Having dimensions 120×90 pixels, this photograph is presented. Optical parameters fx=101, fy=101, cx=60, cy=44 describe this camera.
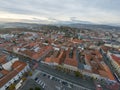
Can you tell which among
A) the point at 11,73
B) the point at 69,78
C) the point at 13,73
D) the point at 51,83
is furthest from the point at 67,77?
the point at 11,73

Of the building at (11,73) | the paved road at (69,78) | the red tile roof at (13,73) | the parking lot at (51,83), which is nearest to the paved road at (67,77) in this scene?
the paved road at (69,78)

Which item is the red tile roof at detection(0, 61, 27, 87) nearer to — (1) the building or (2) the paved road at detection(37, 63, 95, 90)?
(1) the building

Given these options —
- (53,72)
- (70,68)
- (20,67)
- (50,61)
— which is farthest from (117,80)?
(20,67)

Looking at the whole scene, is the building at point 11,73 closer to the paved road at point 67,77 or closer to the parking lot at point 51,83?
the parking lot at point 51,83

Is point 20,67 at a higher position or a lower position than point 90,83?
higher

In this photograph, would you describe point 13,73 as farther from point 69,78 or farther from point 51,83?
point 69,78

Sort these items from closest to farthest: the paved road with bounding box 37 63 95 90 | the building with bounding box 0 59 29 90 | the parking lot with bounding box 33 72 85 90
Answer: the building with bounding box 0 59 29 90 → the parking lot with bounding box 33 72 85 90 → the paved road with bounding box 37 63 95 90

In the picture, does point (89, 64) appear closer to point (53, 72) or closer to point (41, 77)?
point (53, 72)

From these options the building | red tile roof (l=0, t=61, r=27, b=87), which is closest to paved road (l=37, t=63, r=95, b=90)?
the building

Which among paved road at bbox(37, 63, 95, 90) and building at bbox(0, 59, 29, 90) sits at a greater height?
building at bbox(0, 59, 29, 90)
